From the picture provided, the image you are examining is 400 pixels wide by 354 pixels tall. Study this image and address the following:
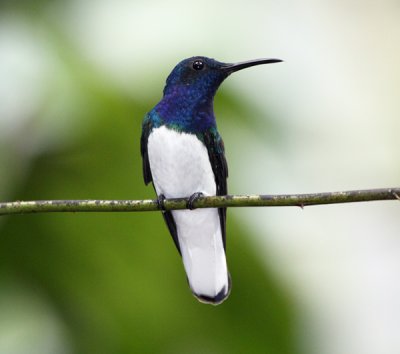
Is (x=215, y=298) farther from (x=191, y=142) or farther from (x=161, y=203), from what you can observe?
(x=161, y=203)

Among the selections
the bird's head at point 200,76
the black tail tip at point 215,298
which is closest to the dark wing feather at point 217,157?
the bird's head at point 200,76

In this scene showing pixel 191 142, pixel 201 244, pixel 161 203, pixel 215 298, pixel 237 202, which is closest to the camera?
pixel 237 202

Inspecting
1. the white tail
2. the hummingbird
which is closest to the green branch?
the hummingbird

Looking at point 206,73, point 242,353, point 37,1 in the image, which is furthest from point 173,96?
point 37,1

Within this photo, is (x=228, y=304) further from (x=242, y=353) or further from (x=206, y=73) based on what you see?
(x=206, y=73)

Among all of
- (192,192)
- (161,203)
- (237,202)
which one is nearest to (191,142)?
(192,192)

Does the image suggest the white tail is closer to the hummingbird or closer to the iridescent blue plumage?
the hummingbird

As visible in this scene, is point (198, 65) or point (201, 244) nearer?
point (198, 65)
